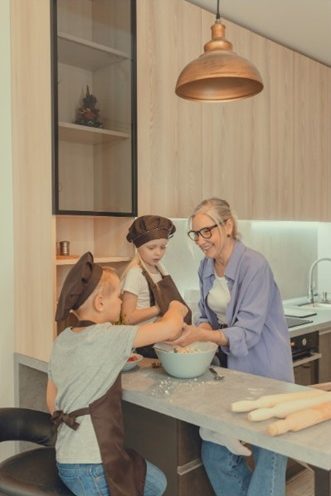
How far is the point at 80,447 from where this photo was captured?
55.6 inches

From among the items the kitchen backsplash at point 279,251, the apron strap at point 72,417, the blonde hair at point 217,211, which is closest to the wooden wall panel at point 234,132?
the kitchen backsplash at point 279,251

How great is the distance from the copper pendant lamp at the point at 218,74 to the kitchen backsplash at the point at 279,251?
1.07 meters

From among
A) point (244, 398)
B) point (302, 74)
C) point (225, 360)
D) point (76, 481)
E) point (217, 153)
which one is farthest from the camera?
point (302, 74)

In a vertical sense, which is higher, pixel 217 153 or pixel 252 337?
pixel 217 153

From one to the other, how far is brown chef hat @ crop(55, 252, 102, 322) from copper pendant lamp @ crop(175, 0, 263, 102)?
2.65 ft

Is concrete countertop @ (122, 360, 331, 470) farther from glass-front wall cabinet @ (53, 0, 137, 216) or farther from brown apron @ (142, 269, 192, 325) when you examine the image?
glass-front wall cabinet @ (53, 0, 137, 216)

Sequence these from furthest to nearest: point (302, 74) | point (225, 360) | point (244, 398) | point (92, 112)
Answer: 1. point (302, 74)
2. point (92, 112)
3. point (225, 360)
4. point (244, 398)

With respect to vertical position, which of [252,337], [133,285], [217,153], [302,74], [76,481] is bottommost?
[76,481]

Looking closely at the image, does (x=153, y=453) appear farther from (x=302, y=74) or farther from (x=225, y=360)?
(x=302, y=74)

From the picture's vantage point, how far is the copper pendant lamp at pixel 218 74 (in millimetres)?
1779

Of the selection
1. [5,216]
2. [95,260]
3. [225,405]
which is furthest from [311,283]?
[225,405]

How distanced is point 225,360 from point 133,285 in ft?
1.59

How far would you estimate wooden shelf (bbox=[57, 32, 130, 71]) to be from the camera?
7.51ft

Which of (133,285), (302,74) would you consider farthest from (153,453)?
(302,74)
